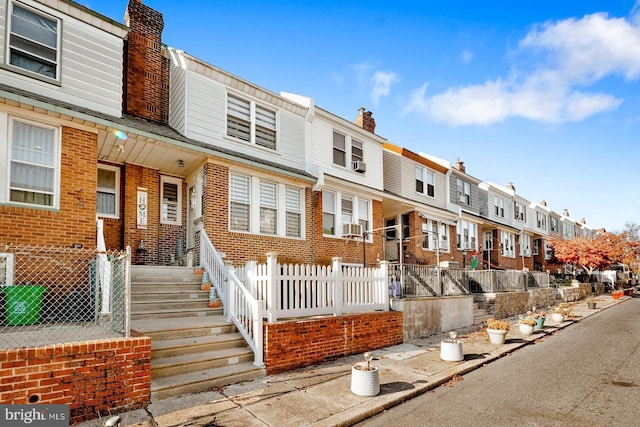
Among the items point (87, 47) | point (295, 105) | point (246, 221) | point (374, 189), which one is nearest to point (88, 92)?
point (87, 47)

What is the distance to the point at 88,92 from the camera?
31.4ft

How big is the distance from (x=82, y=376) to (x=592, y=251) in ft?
124

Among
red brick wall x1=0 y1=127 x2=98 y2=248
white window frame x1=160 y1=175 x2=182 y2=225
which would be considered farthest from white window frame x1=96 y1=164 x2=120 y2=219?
red brick wall x1=0 y1=127 x2=98 y2=248

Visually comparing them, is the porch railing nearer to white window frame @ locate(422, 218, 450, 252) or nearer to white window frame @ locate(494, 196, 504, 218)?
white window frame @ locate(422, 218, 450, 252)

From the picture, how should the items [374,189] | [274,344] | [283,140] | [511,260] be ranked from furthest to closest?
[511,260]
[374,189]
[283,140]
[274,344]

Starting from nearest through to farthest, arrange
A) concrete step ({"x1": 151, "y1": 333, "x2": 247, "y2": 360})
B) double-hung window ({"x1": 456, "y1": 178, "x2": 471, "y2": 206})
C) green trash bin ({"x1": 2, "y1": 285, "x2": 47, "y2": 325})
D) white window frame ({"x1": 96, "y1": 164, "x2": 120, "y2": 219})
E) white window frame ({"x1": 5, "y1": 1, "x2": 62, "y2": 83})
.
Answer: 1. concrete step ({"x1": 151, "y1": 333, "x2": 247, "y2": 360})
2. green trash bin ({"x1": 2, "y1": 285, "x2": 47, "y2": 325})
3. white window frame ({"x1": 5, "y1": 1, "x2": 62, "y2": 83})
4. white window frame ({"x1": 96, "y1": 164, "x2": 120, "y2": 219})
5. double-hung window ({"x1": 456, "y1": 178, "x2": 471, "y2": 206})

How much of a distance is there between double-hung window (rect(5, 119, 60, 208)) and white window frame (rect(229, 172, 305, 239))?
464 cm

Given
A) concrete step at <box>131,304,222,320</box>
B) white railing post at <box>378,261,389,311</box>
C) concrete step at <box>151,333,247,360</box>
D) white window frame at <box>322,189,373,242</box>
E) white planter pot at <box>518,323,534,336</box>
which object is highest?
white window frame at <box>322,189,373,242</box>

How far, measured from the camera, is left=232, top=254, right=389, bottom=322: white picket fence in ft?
25.6

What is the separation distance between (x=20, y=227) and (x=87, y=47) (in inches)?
192

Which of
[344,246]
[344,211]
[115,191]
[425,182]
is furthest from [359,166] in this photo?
[115,191]

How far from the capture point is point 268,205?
12961 mm

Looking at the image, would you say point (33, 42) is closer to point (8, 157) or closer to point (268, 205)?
point (8, 157)

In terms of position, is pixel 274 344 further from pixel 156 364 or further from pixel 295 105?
pixel 295 105
